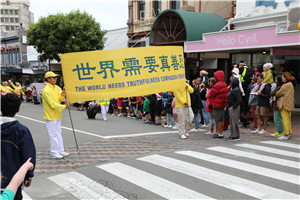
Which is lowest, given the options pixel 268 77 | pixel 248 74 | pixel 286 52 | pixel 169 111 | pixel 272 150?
pixel 272 150

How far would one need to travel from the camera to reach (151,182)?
5.26 meters

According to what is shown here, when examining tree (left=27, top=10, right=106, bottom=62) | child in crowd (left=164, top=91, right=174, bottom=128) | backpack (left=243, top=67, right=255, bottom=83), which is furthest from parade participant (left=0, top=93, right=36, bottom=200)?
tree (left=27, top=10, right=106, bottom=62)

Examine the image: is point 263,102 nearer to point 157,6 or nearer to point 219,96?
point 219,96

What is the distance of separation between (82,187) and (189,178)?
2.03 metres

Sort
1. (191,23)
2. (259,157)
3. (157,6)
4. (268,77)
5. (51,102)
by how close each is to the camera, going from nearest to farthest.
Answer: (51,102), (259,157), (268,77), (191,23), (157,6)

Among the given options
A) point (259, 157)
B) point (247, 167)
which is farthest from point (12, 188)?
point (259, 157)

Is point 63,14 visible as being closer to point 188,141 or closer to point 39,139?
point 39,139

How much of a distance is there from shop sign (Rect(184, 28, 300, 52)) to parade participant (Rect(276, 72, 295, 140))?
2.97 m

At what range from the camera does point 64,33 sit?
78.5 feet

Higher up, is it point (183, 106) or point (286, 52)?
point (286, 52)

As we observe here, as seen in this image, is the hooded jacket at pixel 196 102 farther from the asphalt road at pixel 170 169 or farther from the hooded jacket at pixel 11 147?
the hooded jacket at pixel 11 147

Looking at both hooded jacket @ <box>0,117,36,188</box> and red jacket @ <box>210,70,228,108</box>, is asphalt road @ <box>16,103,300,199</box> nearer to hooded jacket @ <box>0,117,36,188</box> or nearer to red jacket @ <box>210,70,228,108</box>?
red jacket @ <box>210,70,228,108</box>

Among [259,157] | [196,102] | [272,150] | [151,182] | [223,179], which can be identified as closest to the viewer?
[151,182]

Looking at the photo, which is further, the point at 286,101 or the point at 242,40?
the point at 242,40
